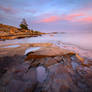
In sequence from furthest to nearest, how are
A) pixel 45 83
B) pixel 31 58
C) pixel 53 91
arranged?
1. pixel 31 58
2. pixel 45 83
3. pixel 53 91

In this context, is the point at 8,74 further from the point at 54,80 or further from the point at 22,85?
the point at 54,80

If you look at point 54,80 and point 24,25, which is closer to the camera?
point 54,80

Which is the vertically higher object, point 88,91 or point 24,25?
point 24,25

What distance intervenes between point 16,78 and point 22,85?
27 centimetres

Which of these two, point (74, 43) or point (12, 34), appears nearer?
point (74, 43)

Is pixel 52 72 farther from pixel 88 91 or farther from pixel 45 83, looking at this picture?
pixel 88 91

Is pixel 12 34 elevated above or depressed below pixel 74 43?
above

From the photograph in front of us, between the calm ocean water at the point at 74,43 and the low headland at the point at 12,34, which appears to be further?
the low headland at the point at 12,34

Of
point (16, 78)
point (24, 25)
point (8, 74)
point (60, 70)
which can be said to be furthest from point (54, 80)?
point (24, 25)

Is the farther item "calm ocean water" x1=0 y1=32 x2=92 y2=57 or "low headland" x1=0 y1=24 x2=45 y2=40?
"low headland" x1=0 y1=24 x2=45 y2=40

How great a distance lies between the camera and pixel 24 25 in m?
36.4

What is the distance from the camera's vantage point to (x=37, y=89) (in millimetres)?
1057

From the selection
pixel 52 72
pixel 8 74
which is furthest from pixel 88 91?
pixel 8 74

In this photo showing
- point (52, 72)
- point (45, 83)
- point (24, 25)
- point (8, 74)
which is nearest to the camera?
point (45, 83)
